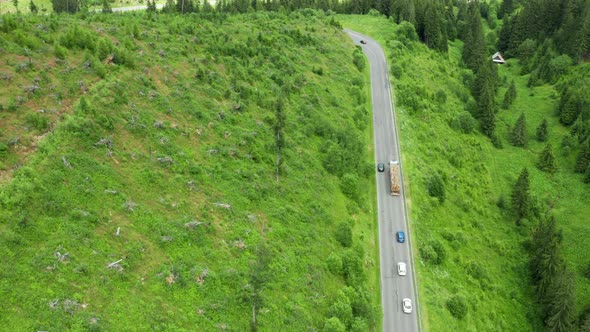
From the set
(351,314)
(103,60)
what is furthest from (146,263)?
(103,60)

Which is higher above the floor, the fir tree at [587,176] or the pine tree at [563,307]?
the fir tree at [587,176]

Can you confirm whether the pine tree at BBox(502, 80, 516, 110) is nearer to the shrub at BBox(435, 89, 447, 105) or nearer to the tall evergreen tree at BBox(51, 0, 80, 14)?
the shrub at BBox(435, 89, 447, 105)

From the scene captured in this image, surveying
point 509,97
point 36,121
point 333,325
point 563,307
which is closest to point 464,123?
point 509,97

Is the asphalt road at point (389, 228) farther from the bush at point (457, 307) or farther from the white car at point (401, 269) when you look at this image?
the bush at point (457, 307)

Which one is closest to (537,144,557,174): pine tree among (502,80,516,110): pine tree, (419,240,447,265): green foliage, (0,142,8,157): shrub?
(502,80,516,110): pine tree

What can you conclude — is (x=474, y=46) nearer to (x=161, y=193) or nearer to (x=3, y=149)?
(x=161, y=193)

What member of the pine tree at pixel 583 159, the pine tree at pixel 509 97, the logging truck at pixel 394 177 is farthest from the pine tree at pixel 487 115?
the logging truck at pixel 394 177
